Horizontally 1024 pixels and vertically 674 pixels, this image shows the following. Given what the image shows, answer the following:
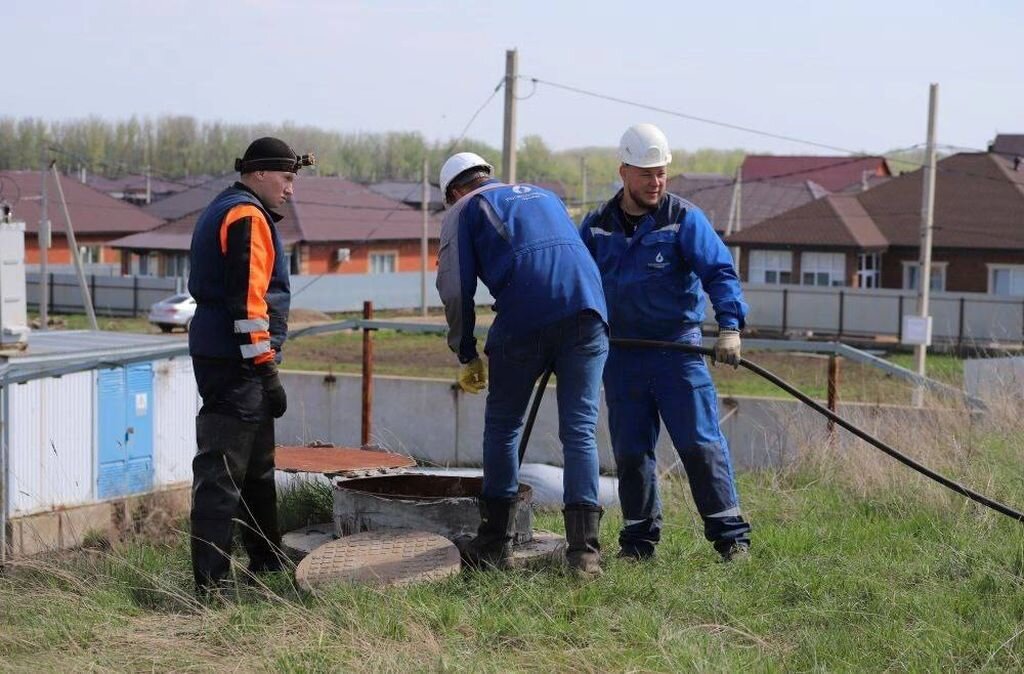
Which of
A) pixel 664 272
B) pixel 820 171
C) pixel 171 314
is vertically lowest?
pixel 171 314

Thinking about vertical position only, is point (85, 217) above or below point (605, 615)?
above

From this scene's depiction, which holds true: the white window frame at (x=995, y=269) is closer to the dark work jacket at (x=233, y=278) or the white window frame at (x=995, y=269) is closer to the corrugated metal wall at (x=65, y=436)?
the corrugated metal wall at (x=65, y=436)

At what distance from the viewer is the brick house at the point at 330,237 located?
53562 mm

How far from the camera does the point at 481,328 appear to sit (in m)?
13.0

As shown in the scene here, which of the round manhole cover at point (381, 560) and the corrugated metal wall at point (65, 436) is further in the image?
the corrugated metal wall at point (65, 436)

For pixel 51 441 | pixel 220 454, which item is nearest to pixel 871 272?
pixel 51 441

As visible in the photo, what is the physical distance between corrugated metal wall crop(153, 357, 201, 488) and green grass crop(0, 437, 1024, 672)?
8.85 metres

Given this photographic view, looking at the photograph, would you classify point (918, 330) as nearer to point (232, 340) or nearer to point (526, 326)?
point (526, 326)

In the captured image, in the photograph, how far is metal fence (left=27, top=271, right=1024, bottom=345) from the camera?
3838 centimetres

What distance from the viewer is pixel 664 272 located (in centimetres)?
611

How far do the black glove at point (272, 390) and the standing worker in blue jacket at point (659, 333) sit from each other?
1.45m

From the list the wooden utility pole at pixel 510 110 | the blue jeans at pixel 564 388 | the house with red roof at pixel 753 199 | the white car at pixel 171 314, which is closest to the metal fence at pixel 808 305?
the white car at pixel 171 314

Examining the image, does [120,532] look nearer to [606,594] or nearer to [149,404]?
[149,404]

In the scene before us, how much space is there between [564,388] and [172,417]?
410 inches
